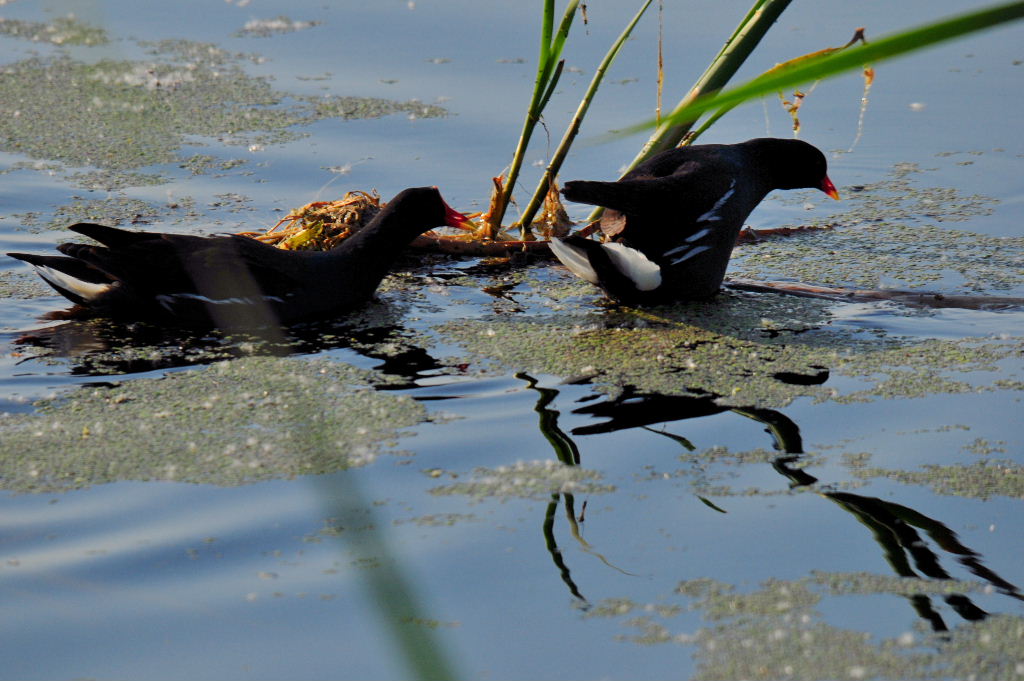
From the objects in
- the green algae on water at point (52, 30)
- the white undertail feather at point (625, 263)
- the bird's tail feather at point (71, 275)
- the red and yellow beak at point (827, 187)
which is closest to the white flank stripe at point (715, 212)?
the white undertail feather at point (625, 263)

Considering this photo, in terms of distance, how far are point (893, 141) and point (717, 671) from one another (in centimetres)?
435

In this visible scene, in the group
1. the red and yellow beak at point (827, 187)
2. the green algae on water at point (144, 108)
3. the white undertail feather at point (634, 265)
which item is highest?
the green algae on water at point (144, 108)

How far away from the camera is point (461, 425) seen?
115 inches

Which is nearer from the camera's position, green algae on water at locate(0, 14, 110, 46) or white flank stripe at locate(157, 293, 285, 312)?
white flank stripe at locate(157, 293, 285, 312)

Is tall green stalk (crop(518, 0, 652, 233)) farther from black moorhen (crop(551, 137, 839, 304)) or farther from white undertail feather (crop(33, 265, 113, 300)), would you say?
white undertail feather (crop(33, 265, 113, 300))

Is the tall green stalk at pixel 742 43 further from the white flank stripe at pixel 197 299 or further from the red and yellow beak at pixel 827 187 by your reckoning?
the white flank stripe at pixel 197 299

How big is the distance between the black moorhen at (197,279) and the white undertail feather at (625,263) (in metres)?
0.71

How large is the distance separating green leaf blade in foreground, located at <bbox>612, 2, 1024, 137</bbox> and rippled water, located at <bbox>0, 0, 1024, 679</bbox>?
38cm

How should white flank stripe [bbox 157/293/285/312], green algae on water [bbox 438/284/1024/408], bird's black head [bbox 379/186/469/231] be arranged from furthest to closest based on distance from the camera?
1. bird's black head [bbox 379/186/469/231]
2. white flank stripe [bbox 157/293/285/312]
3. green algae on water [bbox 438/284/1024/408]

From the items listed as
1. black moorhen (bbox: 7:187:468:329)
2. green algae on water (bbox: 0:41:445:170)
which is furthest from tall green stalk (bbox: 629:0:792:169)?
green algae on water (bbox: 0:41:445:170)

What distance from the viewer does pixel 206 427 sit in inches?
113

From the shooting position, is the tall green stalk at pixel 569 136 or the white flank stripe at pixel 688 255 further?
the tall green stalk at pixel 569 136

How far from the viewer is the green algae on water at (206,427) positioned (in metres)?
2.63

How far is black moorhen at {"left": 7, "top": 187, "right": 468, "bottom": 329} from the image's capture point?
11.9 feet
